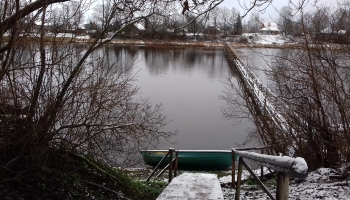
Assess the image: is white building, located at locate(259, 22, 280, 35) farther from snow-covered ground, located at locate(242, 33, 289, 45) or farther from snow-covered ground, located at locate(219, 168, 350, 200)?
snow-covered ground, located at locate(219, 168, 350, 200)

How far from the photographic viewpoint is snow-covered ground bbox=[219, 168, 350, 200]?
5.68 meters

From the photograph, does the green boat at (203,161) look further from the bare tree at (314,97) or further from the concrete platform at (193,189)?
the concrete platform at (193,189)

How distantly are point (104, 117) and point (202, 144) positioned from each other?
1010 cm

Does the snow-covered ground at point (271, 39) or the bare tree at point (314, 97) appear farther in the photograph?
the snow-covered ground at point (271, 39)

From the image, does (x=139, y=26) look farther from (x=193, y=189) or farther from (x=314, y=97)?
(x=314, y=97)

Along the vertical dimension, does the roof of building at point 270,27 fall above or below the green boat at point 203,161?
above

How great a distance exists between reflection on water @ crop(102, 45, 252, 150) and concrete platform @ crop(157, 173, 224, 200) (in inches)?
153

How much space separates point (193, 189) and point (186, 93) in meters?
20.5

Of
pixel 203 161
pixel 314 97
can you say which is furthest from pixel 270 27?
pixel 203 161

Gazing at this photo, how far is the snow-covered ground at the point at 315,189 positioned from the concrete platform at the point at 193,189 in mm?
909

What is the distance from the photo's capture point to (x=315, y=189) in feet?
19.7

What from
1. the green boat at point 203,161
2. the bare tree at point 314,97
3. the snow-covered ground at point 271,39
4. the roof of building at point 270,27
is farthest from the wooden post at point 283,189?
the green boat at point 203,161

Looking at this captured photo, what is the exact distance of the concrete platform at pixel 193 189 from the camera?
516 centimetres

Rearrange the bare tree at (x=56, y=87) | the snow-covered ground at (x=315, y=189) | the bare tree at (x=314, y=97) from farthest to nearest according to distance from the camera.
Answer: the bare tree at (x=314, y=97)
the snow-covered ground at (x=315, y=189)
the bare tree at (x=56, y=87)
